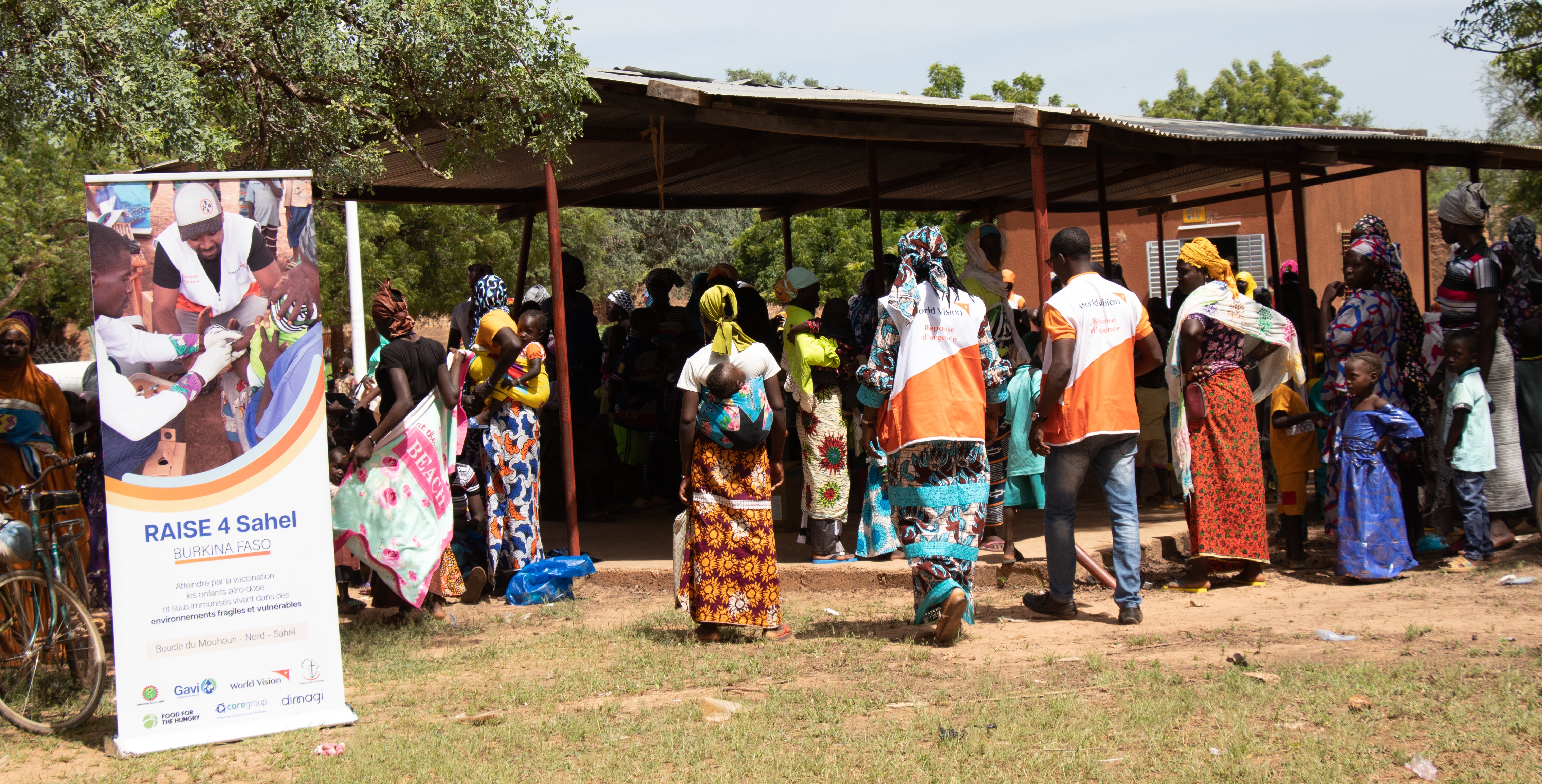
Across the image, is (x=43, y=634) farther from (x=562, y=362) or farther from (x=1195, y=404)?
(x=1195, y=404)

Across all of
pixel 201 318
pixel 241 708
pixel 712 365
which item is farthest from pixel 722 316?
pixel 241 708

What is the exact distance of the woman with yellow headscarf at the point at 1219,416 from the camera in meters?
6.55

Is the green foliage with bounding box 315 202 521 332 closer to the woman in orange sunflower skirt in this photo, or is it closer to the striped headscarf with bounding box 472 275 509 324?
the striped headscarf with bounding box 472 275 509 324

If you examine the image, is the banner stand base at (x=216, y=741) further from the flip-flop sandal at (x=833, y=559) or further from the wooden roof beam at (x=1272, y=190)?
the wooden roof beam at (x=1272, y=190)

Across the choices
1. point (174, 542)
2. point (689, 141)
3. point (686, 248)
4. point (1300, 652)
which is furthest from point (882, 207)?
point (686, 248)

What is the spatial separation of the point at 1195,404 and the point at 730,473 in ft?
8.79

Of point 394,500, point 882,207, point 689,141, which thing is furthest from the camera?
point 882,207

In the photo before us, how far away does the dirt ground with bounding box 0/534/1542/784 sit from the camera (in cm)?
462

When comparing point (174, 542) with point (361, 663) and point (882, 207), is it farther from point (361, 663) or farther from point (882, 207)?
point (882, 207)

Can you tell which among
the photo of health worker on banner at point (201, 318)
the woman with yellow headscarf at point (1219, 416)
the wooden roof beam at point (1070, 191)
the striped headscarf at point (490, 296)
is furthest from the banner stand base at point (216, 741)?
the wooden roof beam at point (1070, 191)

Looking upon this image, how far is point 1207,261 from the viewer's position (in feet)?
21.8

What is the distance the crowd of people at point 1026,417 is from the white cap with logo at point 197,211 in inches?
63.5

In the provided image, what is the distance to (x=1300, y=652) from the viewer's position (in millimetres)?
5230

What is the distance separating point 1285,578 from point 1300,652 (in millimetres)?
1936
